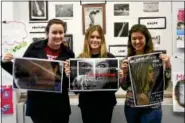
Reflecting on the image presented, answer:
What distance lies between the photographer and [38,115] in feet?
4.54

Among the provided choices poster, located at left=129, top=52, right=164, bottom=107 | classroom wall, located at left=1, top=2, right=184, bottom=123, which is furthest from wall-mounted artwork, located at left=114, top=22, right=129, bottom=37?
poster, located at left=129, top=52, right=164, bottom=107

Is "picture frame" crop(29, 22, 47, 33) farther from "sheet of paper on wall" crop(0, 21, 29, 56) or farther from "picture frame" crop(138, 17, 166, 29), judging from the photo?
"picture frame" crop(138, 17, 166, 29)

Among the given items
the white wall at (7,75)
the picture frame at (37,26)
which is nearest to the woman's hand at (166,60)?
the picture frame at (37,26)

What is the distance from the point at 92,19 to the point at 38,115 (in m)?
0.75

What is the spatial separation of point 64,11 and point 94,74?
635 mm

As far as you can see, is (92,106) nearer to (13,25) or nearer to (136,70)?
(136,70)

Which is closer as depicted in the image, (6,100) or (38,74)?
(38,74)

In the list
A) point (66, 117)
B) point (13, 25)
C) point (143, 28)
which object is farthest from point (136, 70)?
point (13, 25)

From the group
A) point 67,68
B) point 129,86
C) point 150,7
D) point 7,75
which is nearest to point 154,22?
point 150,7

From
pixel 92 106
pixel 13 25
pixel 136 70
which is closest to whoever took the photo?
pixel 136 70

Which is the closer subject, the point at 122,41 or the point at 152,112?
the point at 152,112

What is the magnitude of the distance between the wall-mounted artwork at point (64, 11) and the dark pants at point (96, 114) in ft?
2.29

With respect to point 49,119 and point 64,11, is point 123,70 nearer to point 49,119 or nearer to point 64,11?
point 49,119

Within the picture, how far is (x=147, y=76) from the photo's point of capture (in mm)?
1284
